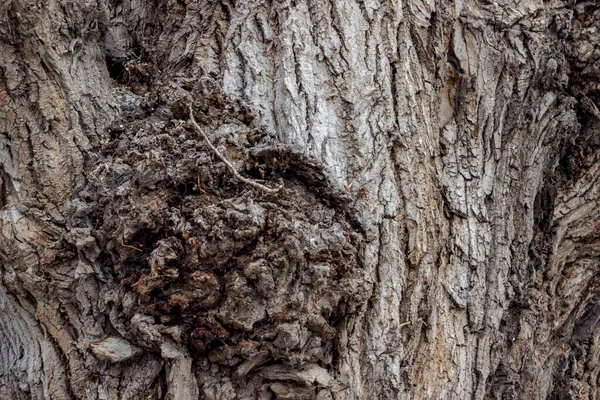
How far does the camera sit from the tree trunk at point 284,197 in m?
1.60

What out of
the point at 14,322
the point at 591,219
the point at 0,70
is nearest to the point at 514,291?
the point at 591,219

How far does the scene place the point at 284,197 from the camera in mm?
1705

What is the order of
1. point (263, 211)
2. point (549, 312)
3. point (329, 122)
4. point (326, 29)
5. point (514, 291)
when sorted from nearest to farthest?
point (263, 211), point (329, 122), point (326, 29), point (514, 291), point (549, 312)

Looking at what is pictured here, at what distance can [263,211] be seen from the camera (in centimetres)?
162

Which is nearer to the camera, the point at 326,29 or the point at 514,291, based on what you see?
the point at 326,29

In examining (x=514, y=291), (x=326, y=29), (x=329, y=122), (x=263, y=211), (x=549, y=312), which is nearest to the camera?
(x=263, y=211)

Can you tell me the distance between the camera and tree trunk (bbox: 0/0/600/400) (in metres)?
1.60

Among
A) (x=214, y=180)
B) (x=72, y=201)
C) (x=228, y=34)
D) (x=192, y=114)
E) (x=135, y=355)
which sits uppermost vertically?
(x=228, y=34)

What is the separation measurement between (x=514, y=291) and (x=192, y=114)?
4.70ft

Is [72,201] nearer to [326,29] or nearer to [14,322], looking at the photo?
[14,322]

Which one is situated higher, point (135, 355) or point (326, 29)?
point (326, 29)

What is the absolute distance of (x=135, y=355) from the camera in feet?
5.42

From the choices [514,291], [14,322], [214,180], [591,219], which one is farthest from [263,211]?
[591,219]

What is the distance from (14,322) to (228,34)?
1267 mm
